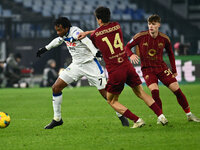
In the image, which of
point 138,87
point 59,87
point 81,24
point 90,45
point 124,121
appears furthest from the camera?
point 81,24

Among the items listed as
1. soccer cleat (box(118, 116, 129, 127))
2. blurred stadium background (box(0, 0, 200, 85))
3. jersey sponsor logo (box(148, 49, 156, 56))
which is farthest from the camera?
blurred stadium background (box(0, 0, 200, 85))

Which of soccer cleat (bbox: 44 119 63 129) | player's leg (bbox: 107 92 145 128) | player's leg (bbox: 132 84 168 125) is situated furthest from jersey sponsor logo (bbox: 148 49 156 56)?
soccer cleat (bbox: 44 119 63 129)

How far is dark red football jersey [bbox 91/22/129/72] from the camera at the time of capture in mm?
8070

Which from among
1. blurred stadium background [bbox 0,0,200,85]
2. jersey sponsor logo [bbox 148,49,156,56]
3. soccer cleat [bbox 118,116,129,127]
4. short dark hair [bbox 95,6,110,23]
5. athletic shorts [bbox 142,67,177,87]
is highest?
short dark hair [bbox 95,6,110,23]

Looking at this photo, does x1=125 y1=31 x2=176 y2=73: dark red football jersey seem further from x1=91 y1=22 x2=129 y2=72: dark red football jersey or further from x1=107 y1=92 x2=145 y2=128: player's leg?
A: x1=107 y1=92 x2=145 y2=128: player's leg

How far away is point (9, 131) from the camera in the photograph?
8.84 m

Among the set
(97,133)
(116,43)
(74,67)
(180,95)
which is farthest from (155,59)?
(97,133)

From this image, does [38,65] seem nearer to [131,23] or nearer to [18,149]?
[131,23]

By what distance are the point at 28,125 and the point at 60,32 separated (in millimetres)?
1957

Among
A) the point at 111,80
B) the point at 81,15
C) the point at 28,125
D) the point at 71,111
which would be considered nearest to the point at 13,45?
the point at 81,15

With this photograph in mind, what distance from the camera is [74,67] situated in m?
9.29

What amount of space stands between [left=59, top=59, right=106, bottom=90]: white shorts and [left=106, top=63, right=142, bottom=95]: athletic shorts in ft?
3.03

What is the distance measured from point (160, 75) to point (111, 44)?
4.98 ft

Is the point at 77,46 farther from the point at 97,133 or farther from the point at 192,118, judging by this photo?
the point at 192,118
